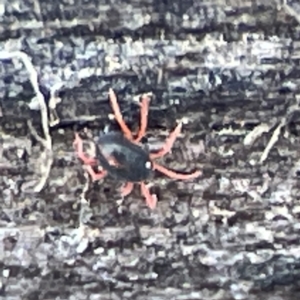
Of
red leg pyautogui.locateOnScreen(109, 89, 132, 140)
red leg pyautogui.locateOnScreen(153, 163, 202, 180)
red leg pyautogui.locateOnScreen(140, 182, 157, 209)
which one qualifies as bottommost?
red leg pyautogui.locateOnScreen(140, 182, 157, 209)

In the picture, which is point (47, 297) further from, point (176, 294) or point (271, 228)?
point (271, 228)

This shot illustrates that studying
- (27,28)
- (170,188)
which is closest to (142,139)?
(170,188)

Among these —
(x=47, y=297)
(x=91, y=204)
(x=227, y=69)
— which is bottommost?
(x=47, y=297)

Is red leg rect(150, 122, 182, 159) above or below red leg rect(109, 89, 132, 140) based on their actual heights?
below
